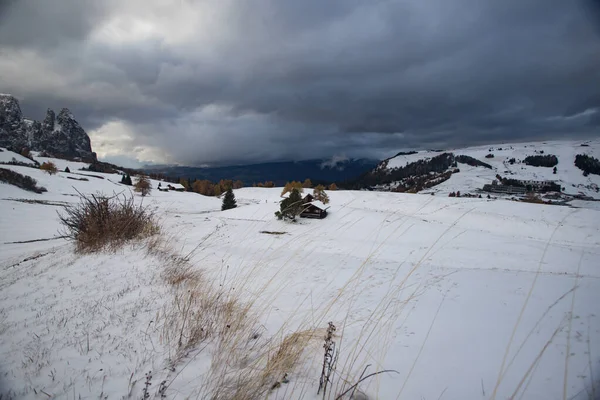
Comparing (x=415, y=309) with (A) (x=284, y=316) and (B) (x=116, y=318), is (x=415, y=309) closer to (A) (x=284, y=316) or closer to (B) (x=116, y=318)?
(A) (x=284, y=316)

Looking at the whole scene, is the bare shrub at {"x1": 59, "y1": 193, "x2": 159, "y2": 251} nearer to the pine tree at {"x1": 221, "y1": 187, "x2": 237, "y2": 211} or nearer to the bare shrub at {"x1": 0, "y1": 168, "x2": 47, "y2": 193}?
the pine tree at {"x1": 221, "y1": 187, "x2": 237, "y2": 211}

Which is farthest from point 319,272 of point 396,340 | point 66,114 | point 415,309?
point 66,114

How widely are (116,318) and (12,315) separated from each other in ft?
5.16

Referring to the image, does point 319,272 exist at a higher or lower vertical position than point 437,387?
lower

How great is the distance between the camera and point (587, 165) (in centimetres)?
15938

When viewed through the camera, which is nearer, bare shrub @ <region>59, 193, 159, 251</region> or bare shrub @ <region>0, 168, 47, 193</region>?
bare shrub @ <region>59, 193, 159, 251</region>

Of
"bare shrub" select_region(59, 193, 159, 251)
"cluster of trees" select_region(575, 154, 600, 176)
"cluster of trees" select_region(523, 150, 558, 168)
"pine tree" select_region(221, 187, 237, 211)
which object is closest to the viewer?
"bare shrub" select_region(59, 193, 159, 251)

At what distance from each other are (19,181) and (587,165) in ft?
890

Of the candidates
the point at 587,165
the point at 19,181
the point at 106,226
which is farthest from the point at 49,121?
the point at 587,165

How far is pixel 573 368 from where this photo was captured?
2682 mm

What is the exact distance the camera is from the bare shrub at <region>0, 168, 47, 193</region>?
33.9m

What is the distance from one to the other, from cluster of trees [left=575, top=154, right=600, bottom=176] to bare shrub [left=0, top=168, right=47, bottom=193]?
251 meters

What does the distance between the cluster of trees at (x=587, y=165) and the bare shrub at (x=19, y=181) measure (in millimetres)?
250933

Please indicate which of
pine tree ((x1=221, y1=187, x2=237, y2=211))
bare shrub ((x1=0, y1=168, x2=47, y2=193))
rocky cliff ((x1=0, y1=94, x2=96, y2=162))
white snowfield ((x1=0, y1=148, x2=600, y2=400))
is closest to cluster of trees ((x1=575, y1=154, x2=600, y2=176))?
pine tree ((x1=221, y1=187, x2=237, y2=211))
